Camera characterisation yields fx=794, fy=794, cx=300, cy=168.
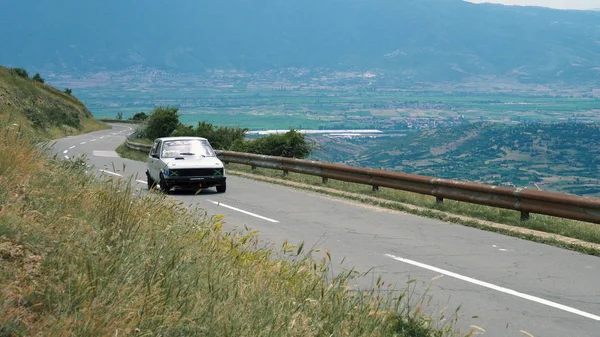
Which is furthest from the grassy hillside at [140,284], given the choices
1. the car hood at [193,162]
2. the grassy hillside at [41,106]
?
the grassy hillside at [41,106]

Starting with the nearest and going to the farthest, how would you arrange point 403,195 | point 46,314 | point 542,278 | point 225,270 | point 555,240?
1. point 46,314
2. point 225,270
3. point 542,278
4. point 555,240
5. point 403,195

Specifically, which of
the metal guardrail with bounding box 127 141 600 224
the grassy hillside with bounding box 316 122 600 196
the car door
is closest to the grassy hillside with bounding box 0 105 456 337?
the metal guardrail with bounding box 127 141 600 224

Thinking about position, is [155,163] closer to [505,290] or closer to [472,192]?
[472,192]

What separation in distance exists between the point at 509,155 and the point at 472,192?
219 ft

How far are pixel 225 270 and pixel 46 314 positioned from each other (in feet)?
6.85

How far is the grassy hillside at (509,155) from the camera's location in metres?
66.0

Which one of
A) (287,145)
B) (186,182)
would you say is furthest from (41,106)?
(186,182)

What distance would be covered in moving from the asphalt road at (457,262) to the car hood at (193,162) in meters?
2.73

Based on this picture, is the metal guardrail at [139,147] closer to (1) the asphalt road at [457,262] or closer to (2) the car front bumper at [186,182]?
(2) the car front bumper at [186,182]

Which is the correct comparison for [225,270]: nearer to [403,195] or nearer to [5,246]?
[5,246]

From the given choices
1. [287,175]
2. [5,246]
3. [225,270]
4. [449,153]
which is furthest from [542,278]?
[449,153]

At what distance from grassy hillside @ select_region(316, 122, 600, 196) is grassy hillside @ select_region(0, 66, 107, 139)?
24.8m

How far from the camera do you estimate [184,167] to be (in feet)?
68.4

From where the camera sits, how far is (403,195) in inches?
792
